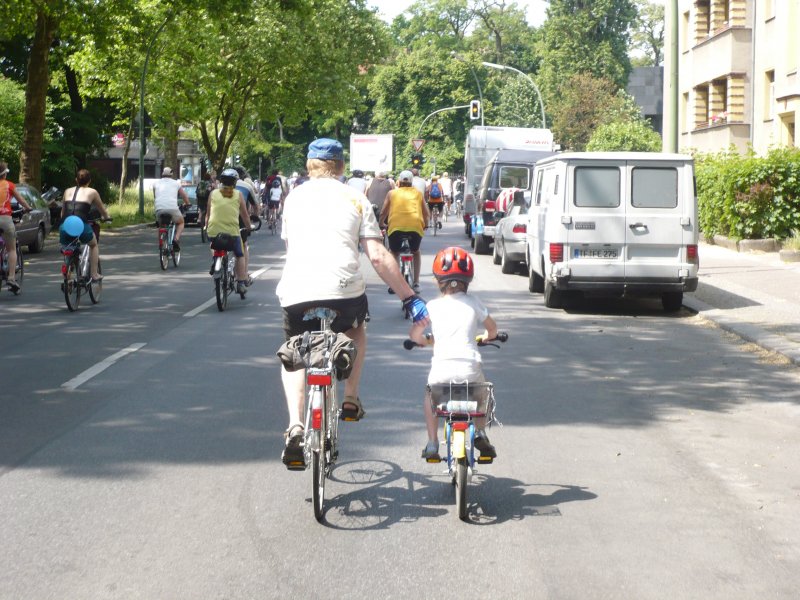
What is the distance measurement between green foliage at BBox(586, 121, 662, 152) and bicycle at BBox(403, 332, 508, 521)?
1781 inches

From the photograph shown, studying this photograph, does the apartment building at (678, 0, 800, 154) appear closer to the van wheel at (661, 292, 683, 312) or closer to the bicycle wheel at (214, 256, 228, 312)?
the van wheel at (661, 292, 683, 312)

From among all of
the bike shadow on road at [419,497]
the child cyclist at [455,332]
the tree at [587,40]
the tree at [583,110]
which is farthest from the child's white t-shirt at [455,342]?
the tree at [587,40]

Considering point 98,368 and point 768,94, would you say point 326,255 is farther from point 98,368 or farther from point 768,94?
point 768,94

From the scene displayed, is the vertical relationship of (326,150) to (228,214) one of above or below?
above

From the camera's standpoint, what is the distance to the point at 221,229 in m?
15.0

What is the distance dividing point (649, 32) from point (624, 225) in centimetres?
8441

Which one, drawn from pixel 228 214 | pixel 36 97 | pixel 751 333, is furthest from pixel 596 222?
pixel 36 97

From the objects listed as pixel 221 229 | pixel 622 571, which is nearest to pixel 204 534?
pixel 622 571

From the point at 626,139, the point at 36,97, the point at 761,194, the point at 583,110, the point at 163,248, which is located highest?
the point at 583,110

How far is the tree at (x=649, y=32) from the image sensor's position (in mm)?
92312

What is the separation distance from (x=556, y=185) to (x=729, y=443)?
841 cm

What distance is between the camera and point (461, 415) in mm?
5746

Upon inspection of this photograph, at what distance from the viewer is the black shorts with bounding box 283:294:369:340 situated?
19.4 feet

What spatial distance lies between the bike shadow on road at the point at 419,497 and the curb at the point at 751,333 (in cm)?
548
